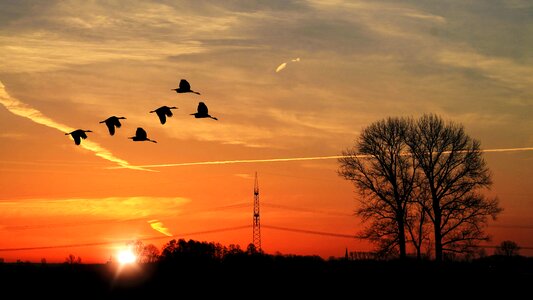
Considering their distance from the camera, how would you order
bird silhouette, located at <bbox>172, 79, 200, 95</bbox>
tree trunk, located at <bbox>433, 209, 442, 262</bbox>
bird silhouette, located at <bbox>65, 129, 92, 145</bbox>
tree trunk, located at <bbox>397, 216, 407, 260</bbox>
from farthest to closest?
1. tree trunk, located at <bbox>433, 209, 442, 262</bbox>
2. tree trunk, located at <bbox>397, 216, 407, 260</bbox>
3. bird silhouette, located at <bbox>65, 129, 92, 145</bbox>
4. bird silhouette, located at <bbox>172, 79, 200, 95</bbox>

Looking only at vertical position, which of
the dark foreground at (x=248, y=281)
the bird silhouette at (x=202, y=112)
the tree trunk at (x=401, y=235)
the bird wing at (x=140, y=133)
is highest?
the bird silhouette at (x=202, y=112)

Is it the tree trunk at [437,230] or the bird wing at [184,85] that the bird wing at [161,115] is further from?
the tree trunk at [437,230]

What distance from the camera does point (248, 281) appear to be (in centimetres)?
3158

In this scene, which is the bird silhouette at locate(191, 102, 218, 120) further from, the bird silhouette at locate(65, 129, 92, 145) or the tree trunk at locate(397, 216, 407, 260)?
the tree trunk at locate(397, 216, 407, 260)

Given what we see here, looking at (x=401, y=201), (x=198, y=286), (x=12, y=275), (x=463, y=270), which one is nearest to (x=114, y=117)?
(x=198, y=286)

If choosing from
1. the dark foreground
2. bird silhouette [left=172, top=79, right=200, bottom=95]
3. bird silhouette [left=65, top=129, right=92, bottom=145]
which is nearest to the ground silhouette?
the dark foreground

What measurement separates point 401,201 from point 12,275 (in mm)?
26770

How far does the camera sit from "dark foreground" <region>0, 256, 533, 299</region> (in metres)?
29.8

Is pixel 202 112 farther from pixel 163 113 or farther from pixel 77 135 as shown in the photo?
pixel 77 135

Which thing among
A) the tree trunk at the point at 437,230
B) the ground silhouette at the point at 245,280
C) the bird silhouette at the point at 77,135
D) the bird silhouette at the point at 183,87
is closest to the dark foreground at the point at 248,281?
the ground silhouette at the point at 245,280

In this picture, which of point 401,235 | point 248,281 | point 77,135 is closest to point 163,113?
point 77,135

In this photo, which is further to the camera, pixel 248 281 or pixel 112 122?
pixel 248 281

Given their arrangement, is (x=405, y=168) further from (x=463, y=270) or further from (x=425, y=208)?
(x=463, y=270)

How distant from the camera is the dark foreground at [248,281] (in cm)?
2984
